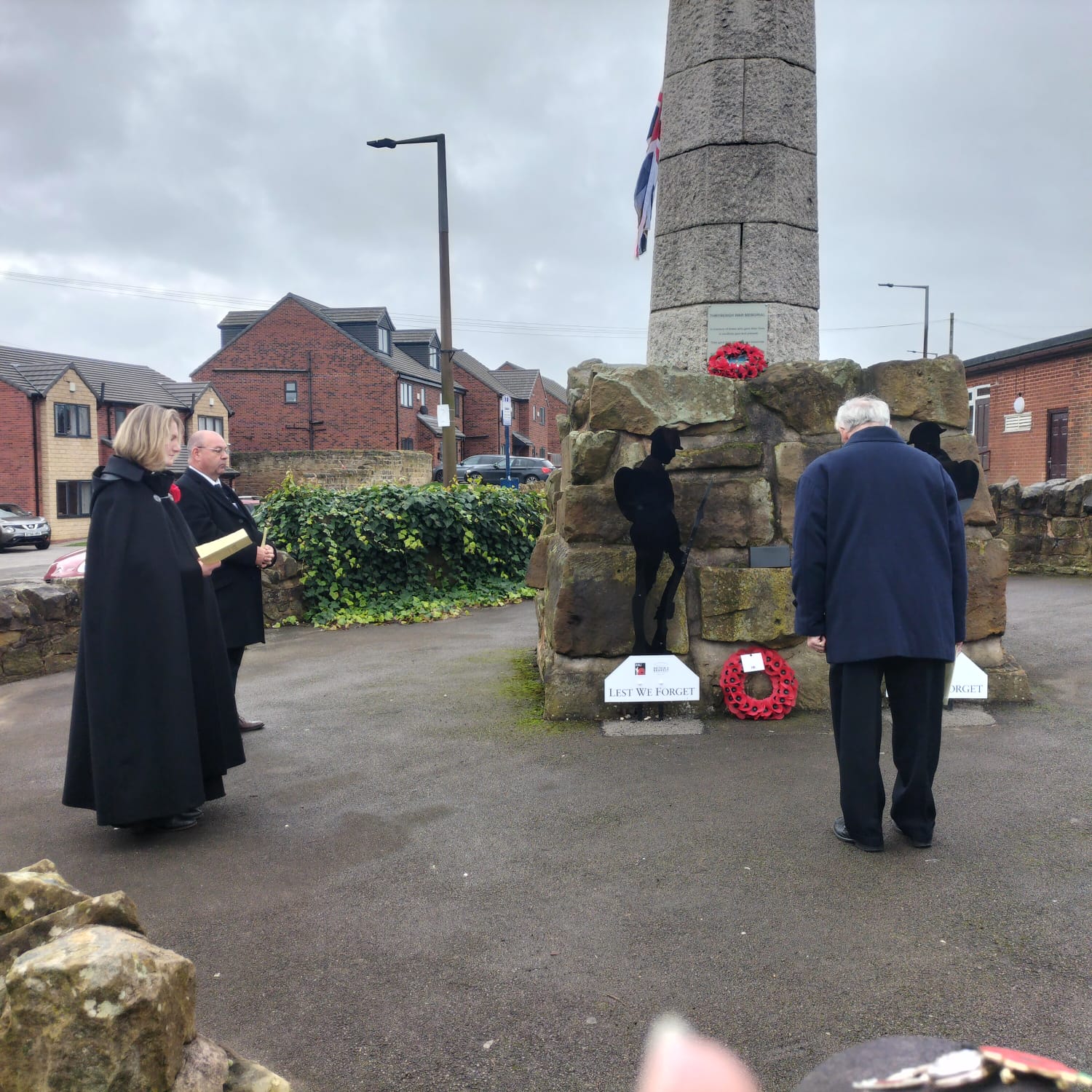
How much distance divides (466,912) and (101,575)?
216 centimetres

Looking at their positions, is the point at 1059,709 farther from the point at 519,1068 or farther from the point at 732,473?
the point at 519,1068

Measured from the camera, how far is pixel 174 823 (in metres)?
4.41

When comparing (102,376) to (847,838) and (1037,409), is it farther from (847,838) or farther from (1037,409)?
(847,838)

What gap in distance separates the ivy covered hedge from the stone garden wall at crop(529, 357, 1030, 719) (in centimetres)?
504

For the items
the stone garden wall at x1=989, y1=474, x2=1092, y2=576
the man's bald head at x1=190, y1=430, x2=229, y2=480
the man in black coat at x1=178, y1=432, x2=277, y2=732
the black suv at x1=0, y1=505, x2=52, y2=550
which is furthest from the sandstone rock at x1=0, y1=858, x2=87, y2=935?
the black suv at x1=0, y1=505, x2=52, y2=550

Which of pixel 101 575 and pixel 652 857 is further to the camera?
pixel 101 575

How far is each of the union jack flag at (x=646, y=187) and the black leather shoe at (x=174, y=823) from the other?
5408mm

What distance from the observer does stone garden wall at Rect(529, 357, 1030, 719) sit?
19.5ft

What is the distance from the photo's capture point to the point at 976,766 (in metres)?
4.87

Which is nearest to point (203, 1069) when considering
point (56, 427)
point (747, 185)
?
point (747, 185)

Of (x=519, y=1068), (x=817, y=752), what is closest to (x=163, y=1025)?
(x=519, y=1068)

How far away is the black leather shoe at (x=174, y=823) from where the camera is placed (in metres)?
4.41

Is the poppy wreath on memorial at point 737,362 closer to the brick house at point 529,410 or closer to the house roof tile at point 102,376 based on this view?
the house roof tile at point 102,376

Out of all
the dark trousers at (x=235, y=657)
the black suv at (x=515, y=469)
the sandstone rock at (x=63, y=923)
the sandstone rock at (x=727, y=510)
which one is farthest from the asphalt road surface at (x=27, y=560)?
the sandstone rock at (x=63, y=923)
